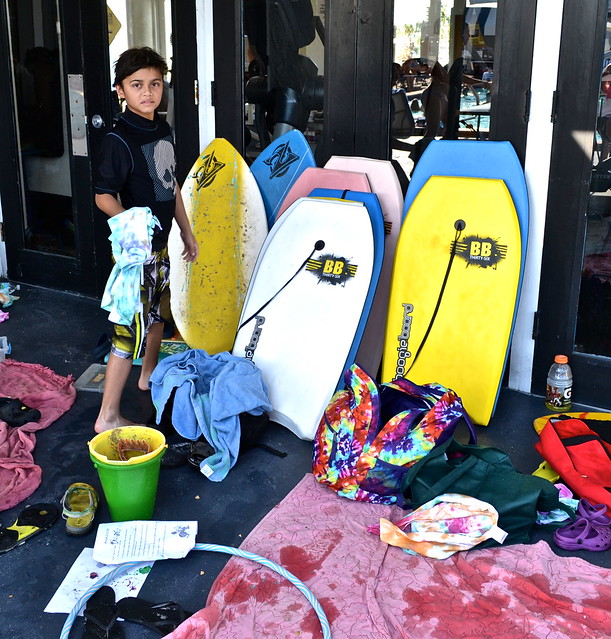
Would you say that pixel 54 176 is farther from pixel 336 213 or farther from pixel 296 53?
pixel 336 213

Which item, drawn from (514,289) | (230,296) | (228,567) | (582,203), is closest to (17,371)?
(230,296)

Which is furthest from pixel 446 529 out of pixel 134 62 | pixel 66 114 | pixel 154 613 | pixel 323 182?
pixel 66 114

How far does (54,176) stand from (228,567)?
3.09 meters

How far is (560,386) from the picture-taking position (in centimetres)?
321

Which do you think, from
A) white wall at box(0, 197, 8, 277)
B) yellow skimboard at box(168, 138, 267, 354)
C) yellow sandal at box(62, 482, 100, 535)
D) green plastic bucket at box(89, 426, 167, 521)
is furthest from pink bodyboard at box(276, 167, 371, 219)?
white wall at box(0, 197, 8, 277)

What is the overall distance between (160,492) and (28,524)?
16.8 inches

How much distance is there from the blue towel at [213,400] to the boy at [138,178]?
0.17 meters

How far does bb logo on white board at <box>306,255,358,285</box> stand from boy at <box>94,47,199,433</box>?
1.91 feet

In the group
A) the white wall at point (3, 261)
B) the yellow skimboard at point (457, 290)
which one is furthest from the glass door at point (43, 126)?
the yellow skimboard at point (457, 290)

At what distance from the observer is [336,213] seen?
3.26 m

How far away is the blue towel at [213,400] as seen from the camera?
2836 mm

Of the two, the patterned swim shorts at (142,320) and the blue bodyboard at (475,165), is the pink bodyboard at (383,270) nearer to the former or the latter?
the blue bodyboard at (475,165)

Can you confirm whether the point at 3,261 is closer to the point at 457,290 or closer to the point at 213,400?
the point at 213,400

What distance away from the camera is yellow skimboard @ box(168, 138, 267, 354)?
366cm
